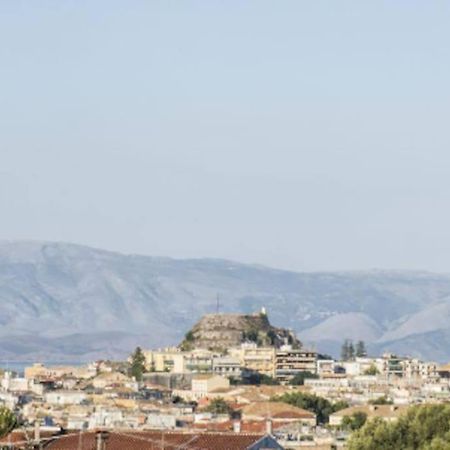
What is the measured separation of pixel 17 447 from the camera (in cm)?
5906

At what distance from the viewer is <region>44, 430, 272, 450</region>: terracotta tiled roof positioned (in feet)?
188

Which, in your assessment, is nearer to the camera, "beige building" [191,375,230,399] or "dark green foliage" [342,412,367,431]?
"dark green foliage" [342,412,367,431]

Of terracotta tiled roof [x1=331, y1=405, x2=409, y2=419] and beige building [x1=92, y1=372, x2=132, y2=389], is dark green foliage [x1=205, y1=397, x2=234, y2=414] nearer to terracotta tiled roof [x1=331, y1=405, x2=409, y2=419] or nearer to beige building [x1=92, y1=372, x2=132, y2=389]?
terracotta tiled roof [x1=331, y1=405, x2=409, y2=419]

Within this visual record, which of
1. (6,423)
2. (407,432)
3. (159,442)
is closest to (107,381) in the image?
(407,432)

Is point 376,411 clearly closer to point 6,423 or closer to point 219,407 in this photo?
point 219,407

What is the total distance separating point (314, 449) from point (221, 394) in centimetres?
8439

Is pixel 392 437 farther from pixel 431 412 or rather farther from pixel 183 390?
pixel 183 390

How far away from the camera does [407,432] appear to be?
3334 inches

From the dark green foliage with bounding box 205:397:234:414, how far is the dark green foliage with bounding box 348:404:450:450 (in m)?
55.8

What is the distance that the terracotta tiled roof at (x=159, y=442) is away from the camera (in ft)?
188

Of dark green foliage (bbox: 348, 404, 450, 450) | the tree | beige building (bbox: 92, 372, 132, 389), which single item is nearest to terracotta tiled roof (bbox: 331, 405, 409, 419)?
beige building (bbox: 92, 372, 132, 389)

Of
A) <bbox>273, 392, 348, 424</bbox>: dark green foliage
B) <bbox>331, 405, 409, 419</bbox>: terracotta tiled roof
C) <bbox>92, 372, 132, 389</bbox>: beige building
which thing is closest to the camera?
<bbox>331, 405, 409, 419</bbox>: terracotta tiled roof

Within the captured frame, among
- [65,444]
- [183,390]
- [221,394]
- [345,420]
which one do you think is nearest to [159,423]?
[345,420]

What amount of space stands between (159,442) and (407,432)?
95.1 feet
